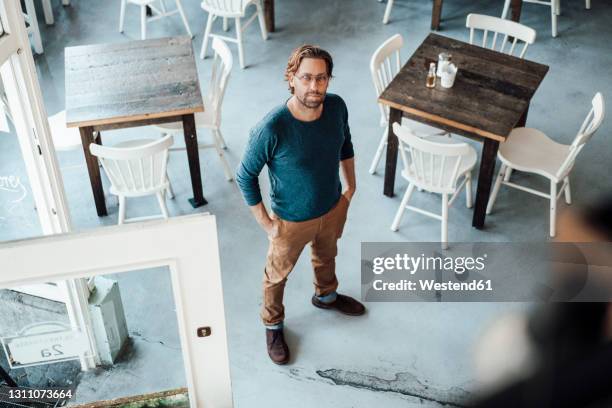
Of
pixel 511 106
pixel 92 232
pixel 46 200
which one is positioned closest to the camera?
pixel 92 232

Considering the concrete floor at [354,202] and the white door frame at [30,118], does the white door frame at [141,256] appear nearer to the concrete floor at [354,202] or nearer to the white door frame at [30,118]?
the concrete floor at [354,202]

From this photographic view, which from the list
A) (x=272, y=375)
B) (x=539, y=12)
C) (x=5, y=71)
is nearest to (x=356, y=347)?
(x=272, y=375)

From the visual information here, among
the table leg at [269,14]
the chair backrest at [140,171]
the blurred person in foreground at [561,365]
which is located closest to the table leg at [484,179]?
the chair backrest at [140,171]

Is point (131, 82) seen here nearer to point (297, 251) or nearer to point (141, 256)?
point (297, 251)

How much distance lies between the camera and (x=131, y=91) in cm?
455

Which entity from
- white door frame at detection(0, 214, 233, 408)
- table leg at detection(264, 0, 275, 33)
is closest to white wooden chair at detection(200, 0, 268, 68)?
table leg at detection(264, 0, 275, 33)

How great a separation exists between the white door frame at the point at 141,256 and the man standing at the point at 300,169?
60.8 inches

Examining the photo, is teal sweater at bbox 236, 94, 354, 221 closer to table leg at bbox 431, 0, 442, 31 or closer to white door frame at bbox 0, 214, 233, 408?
white door frame at bbox 0, 214, 233, 408

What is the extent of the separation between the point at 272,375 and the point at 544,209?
2243 mm

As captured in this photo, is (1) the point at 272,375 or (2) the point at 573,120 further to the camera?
(2) the point at 573,120

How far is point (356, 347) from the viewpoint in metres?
3.98

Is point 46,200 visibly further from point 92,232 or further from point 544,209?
point 544,209

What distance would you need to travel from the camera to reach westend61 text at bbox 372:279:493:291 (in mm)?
4320

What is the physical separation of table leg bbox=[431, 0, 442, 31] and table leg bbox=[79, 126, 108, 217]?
331cm
